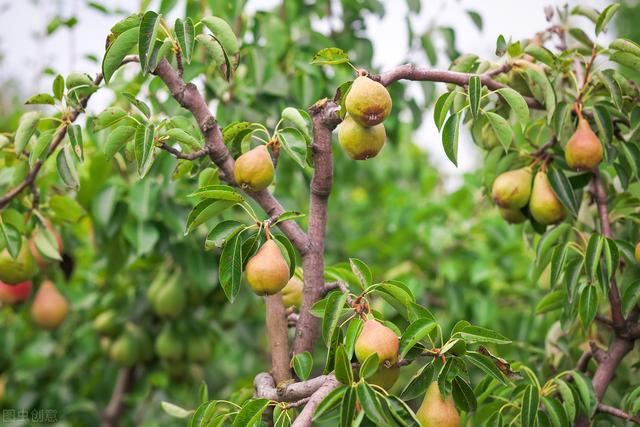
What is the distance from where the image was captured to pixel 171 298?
1.87 metres

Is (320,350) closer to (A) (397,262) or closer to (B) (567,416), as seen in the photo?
(A) (397,262)

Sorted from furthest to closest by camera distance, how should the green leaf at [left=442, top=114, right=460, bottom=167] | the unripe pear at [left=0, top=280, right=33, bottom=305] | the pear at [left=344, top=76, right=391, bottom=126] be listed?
the unripe pear at [left=0, top=280, right=33, bottom=305] → the green leaf at [left=442, top=114, right=460, bottom=167] → the pear at [left=344, top=76, right=391, bottom=126]

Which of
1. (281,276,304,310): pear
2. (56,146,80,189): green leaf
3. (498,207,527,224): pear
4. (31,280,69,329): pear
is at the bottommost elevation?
(31,280,69,329): pear

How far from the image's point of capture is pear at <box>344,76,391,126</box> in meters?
0.87

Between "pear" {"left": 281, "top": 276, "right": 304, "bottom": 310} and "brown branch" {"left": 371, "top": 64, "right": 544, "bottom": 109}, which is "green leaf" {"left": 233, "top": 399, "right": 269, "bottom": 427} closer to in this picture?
"pear" {"left": 281, "top": 276, "right": 304, "bottom": 310}

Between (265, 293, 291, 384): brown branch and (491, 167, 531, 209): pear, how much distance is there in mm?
406

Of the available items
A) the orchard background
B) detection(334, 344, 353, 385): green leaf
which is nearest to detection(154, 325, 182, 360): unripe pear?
the orchard background

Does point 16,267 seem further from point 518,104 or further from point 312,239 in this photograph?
point 518,104

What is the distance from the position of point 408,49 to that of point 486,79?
44.8 inches

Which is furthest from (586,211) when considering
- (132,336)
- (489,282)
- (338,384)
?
(132,336)

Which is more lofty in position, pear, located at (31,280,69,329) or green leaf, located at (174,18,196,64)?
green leaf, located at (174,18,196,64)

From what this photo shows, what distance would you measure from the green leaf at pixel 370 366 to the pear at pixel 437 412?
11 cm

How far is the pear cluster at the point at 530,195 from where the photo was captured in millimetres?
1140

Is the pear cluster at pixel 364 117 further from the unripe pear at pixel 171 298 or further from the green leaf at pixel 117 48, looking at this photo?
the unripe pear at pixel 171 298
